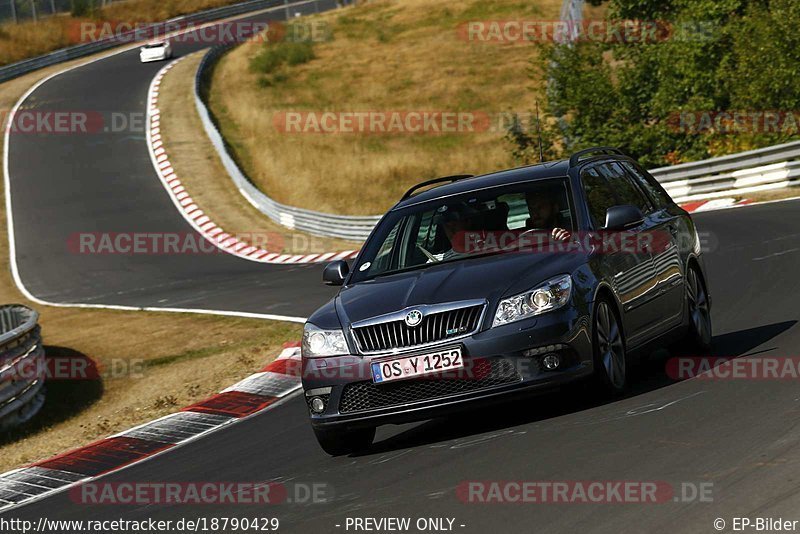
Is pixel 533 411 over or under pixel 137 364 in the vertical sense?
over

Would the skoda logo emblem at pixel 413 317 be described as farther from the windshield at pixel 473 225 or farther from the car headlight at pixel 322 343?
the windshield at pixel 473 225

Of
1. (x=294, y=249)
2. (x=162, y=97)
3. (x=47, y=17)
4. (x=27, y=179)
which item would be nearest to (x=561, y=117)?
(x=294, y=249)

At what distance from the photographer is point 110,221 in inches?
1348

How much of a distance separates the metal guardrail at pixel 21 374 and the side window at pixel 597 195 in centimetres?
721

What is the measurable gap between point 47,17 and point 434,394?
62.3 m

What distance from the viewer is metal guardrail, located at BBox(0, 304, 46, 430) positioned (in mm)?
13266

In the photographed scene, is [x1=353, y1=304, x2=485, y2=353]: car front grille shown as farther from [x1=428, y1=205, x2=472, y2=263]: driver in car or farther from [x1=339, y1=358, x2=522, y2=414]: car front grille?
[x1=428, y1=205, x2=472, y2=263]: driver in car

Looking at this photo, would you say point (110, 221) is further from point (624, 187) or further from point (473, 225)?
point (473, 225)

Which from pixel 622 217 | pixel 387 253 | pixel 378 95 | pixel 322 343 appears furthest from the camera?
pixel 378 95

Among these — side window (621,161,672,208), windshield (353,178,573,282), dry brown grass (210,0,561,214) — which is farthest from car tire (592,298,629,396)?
dry brown grass (210,0,561,214)

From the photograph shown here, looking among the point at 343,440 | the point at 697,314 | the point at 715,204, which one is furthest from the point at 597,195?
the point at 715,204

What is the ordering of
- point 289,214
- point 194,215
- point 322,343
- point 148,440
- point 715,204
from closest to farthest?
point 322,343 < point 148,440 < point 715,204 < point 289,214 < point 194,215

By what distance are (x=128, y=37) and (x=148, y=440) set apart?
2352 inches

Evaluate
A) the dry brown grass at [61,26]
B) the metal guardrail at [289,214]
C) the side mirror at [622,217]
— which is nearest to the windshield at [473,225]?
the side mirror at [622,217]
